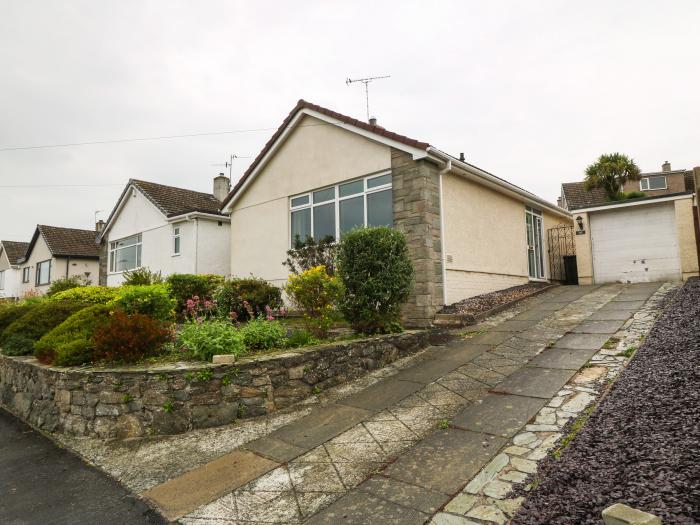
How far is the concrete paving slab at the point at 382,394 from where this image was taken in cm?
497

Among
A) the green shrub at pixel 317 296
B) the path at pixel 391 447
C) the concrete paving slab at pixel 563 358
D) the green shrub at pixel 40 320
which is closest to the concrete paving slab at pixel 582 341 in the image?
the path at pixel 391 447

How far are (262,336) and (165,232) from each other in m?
14.1

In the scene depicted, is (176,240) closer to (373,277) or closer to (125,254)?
(125,254)

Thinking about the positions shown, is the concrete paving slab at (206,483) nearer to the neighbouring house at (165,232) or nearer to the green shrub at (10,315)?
the green shrub at (10,315)

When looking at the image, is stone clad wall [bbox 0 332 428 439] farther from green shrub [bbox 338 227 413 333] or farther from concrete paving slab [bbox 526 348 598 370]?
concrete paving slab [bbox 526 348 598 370]

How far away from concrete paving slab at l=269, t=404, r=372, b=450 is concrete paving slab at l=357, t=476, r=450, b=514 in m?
1.02

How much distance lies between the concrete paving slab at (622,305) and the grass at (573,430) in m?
5.52

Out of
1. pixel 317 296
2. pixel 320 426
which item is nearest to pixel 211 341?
pixel 320 426

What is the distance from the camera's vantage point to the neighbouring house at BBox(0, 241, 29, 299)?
35322mm

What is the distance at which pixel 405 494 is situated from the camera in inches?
118

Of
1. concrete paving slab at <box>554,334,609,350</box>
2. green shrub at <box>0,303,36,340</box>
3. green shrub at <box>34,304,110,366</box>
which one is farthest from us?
green shrub at <box>0,303,36,340</box>

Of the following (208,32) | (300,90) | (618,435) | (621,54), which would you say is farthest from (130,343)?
(621,54)

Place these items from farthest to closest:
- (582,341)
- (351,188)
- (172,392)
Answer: (351,188) → (582,341) → (172,392)

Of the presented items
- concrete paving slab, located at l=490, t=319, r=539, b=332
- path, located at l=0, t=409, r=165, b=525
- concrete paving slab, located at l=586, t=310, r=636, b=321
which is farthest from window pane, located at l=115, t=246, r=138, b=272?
concrete paving slab, located at l=586, t=310, r=636, b=321
